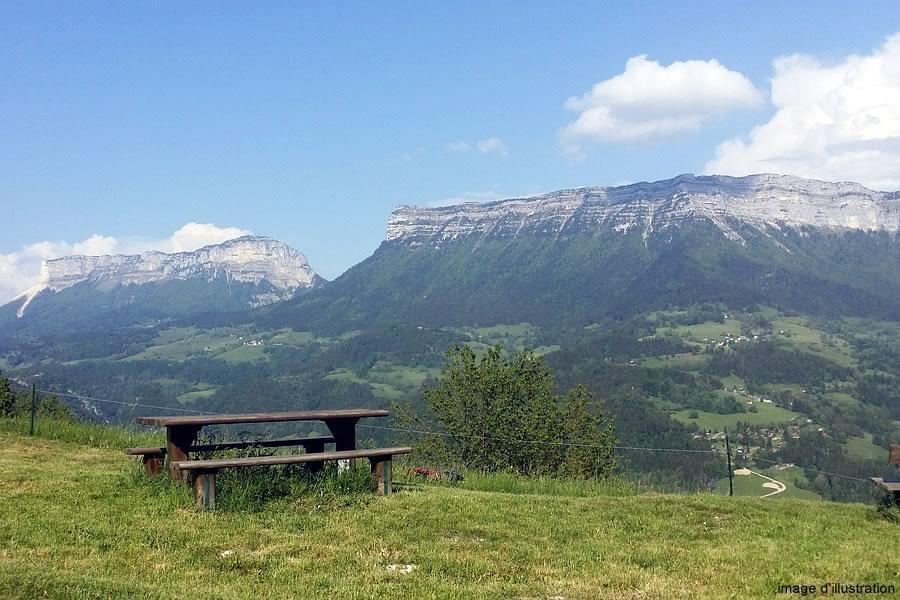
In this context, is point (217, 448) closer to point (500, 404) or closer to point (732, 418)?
point (500, 404)

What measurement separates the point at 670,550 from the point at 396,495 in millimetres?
4689

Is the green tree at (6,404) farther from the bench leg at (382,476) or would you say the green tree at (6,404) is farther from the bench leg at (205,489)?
the bench leg at (382,476)

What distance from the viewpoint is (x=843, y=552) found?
9.15m

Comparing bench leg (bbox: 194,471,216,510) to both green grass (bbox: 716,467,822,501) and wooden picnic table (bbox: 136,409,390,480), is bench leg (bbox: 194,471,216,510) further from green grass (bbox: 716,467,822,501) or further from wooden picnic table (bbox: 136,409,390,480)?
green grass (bbox: 716,467,822,501)

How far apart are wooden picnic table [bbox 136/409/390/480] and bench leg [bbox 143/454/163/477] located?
545 mm

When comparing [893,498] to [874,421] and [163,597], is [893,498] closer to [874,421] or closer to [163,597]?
[163,597]

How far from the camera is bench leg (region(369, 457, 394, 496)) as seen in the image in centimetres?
1241

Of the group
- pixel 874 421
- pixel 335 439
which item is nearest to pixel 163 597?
pixel 335 439

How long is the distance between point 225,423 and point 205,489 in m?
1.53

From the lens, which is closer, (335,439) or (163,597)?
(163,597)

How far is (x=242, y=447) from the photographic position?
14.0 metres

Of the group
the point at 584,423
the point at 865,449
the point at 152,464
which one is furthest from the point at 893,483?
the point at 865,449

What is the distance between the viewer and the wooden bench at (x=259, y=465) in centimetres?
1076

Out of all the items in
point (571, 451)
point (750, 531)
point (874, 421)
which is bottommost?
point (874, 421)
